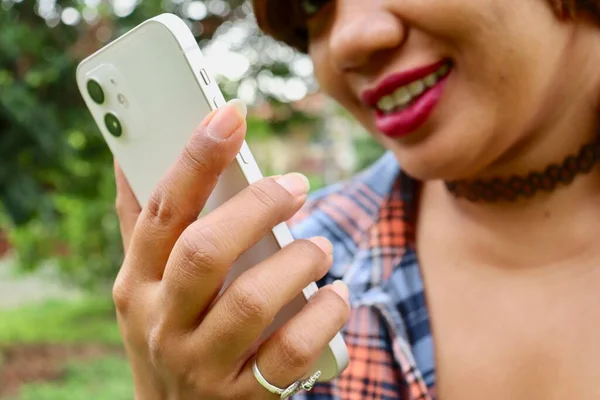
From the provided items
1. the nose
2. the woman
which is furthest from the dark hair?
the nose

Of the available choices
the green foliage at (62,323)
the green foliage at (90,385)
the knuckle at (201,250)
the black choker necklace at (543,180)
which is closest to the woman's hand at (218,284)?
the knuckle at (201,250)

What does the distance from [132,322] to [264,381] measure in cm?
16

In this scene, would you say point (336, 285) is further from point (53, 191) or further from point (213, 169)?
point (53, 191)

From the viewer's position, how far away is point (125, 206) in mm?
662

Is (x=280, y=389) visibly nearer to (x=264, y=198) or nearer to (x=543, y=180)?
(x=264, y=198)

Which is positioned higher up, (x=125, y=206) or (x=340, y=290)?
(x=125, y=206)

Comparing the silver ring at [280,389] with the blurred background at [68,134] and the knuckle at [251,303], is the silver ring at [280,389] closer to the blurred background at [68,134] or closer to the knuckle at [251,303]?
the knuckle at [251,303]

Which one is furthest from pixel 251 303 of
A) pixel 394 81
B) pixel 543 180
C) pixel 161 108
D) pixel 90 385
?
pixel 90 385

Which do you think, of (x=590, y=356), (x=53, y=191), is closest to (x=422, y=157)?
(x=590, y=356)

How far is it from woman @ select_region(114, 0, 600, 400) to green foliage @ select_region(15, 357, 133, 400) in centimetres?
259

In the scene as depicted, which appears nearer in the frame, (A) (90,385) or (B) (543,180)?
(B) (543,180)

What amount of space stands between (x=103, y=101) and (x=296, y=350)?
0.37m

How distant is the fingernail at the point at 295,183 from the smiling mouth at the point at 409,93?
0.22 metres

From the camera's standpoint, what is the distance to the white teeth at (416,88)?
66 centimetres
